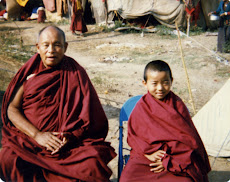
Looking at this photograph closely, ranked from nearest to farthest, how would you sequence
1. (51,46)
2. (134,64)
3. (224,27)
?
(51,46) < (134,64) < (224,27)

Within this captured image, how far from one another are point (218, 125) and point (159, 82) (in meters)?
1.69

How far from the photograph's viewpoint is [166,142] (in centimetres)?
200

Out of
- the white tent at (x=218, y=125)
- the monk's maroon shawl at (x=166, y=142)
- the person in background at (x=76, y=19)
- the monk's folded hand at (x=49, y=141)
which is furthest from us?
the person in background at (x=76, y=19)

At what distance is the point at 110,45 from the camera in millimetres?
10008

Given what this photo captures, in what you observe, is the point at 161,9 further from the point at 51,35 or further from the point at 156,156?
the point at 156,156

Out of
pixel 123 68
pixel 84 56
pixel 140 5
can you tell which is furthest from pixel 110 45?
pixel 140 5

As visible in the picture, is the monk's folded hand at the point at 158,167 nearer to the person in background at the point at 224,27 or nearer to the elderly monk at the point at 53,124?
the elderly monk at the point at 53,124

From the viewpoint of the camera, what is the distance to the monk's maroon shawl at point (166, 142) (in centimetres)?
190

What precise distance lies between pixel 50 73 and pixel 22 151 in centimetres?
68

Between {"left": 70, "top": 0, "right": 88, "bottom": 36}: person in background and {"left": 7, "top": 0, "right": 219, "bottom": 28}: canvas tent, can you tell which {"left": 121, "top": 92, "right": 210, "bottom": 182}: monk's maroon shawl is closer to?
{"left": 70, "top": 0, "right": 88, "bottom": 36}: person in background

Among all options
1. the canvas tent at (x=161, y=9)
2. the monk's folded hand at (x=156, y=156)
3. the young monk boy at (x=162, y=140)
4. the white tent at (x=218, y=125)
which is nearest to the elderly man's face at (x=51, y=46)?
the young monk boy at (x=162, y=140)

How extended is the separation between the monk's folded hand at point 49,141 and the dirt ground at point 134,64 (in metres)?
1.17

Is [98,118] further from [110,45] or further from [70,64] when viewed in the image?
[110,45]

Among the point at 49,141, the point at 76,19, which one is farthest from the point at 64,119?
the point at 76,19
